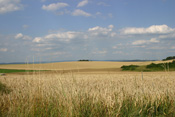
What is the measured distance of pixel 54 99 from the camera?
4.52 metres

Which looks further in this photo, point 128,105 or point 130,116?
point 128,105

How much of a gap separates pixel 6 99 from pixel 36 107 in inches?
64.5

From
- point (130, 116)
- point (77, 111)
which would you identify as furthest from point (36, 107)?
point (130, 116)

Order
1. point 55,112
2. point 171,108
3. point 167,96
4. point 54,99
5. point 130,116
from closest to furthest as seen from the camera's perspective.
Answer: point 130,116 → point 55,112 → point 171,108 → point 54,99 → point 167,96

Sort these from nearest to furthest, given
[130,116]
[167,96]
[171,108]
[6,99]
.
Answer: [130,116], [171,108], [167,96], [6,99]

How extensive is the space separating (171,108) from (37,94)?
3.16 m

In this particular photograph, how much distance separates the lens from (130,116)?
12.0 ft

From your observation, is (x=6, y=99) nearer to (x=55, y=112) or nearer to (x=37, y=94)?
(x=37, y=94)

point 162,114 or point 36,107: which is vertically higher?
point 36,107

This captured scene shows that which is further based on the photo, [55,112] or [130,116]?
[55,112]

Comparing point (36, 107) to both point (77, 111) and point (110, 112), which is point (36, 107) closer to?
point (77, 111)

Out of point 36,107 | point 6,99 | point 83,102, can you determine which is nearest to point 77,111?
point 83,102

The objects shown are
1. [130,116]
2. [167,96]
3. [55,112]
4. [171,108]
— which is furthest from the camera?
[167,96]

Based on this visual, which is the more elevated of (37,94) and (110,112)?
(37,94)
